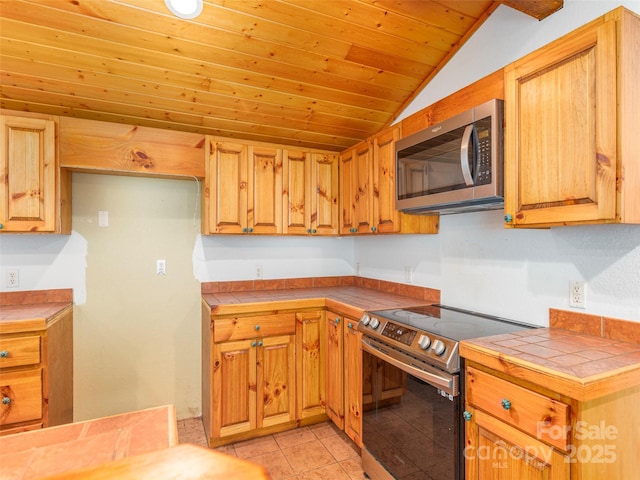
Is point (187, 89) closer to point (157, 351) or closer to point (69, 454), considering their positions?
point (157, 351)

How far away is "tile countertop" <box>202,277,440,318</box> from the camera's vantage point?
2395mm

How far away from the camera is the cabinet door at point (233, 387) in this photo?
2352 millimetres

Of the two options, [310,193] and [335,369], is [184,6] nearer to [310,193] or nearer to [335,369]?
[310,193]

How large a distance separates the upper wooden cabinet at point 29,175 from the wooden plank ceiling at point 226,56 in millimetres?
225

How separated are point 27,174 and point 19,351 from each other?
3.52 feet

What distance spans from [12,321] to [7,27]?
1.59 meters

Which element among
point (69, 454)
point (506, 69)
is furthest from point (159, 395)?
point (506, 69)

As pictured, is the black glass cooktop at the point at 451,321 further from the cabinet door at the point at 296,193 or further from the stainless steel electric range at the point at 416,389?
the cabinet door at the point at 296,193

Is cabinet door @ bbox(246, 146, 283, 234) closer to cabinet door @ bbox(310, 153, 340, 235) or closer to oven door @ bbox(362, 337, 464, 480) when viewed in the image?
cabinet door @ bbox(310, 153, 340, 235)

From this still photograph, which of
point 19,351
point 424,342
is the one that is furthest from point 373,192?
point 19,351

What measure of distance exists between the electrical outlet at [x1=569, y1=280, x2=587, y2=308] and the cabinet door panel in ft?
6.88

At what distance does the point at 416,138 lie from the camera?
2062mm

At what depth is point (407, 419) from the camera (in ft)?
5.71

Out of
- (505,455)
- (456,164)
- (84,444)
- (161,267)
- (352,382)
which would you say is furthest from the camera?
(161,267)
